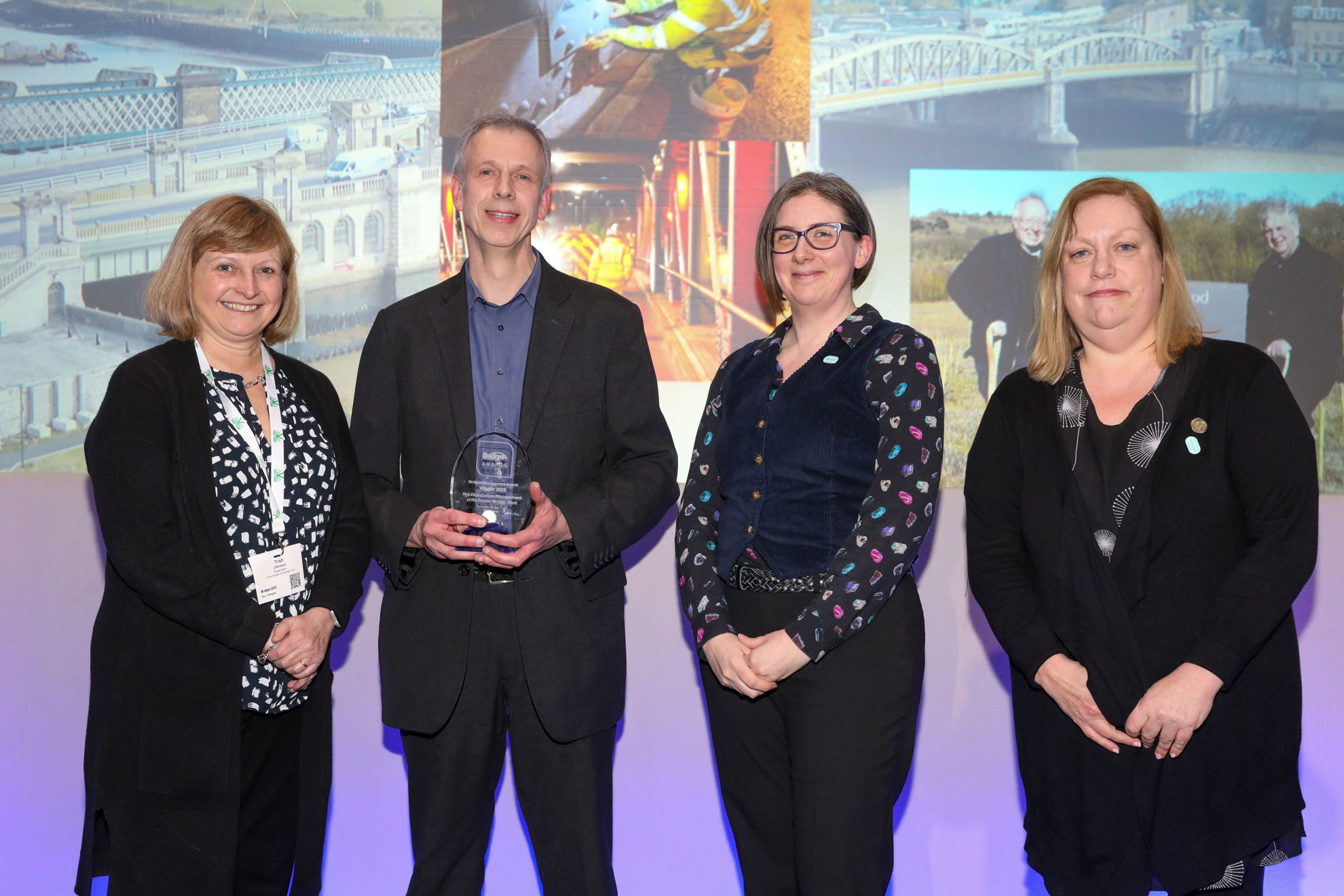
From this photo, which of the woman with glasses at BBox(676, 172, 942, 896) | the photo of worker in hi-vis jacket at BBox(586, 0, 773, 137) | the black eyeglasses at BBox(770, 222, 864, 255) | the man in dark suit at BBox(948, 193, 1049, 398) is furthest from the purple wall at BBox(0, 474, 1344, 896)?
the photo of worker in hi-vis jacket at BBox(586, 0, 773, 137)

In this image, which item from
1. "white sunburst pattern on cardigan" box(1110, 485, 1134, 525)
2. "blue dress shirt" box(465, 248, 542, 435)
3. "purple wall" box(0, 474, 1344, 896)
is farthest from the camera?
"purple wall" box(0, 474, 1344, 896)

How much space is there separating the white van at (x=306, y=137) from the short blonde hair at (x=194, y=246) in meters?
1.10

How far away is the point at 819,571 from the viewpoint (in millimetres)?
2004

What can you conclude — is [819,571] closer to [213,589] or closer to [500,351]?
[500,351]

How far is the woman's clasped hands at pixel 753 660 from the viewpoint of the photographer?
1936 mm

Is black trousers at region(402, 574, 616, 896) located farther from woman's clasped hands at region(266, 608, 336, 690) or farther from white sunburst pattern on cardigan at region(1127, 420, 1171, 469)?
white sunburst pattern on cardigan at region(1127, 420, 1171, 469)

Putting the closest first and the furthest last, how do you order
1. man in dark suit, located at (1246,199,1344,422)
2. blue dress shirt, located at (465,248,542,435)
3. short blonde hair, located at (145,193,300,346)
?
short blonde hair, located at (145,193,300,346) → blue dress shirt, located at (465,248,542,435) → man in dark suit, located at (1246,199,1344,422)

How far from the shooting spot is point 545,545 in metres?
2.13

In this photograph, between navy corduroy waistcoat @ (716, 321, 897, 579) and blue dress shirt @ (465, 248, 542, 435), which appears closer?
navy corduroy waistcoat @ (716, 321, 897, 579)

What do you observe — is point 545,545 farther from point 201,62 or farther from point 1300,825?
point 201,62

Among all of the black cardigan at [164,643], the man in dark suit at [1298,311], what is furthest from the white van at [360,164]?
the man in dark suit at [1298,311]

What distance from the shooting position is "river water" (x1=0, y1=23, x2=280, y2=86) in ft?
10.5

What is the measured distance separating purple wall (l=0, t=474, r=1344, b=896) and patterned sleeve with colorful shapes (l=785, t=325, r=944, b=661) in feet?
2.99

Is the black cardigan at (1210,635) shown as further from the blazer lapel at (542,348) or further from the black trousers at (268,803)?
the black trousers at (268,803)
